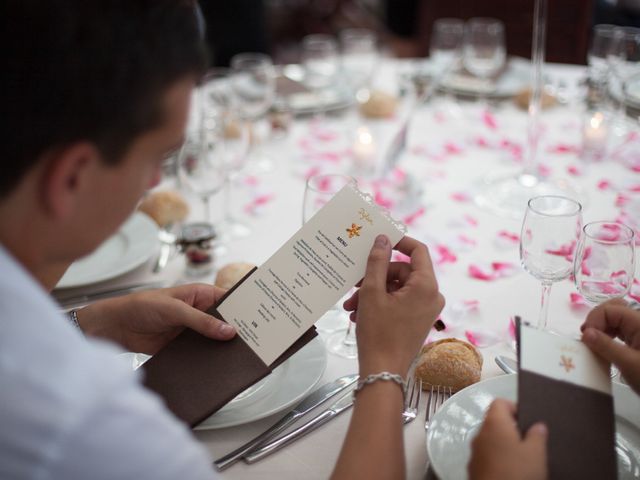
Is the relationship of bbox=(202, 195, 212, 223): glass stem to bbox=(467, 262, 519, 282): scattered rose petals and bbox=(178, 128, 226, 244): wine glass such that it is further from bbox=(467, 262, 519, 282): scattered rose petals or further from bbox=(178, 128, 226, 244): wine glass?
bbox=(467, 262, 519, 282): scattered rose petals

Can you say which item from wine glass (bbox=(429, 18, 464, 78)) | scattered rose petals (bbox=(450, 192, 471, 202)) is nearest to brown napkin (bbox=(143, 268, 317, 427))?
scattered rose petals (bbox=(450, 192, 471, 202))

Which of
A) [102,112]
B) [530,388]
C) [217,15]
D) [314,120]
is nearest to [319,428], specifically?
[530,388]

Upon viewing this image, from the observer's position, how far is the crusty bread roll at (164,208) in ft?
5.47

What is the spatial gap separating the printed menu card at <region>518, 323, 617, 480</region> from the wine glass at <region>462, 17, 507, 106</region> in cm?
144

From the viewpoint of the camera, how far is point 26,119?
2.24ft

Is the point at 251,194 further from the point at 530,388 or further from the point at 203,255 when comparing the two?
the point at 530,388

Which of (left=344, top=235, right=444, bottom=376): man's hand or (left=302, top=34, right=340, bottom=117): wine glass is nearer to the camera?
(left=344, top=235, right=444, bottom=376): man's hand

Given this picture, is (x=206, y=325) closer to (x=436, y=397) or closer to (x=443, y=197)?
(x=436, y=397)

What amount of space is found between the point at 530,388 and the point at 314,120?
5.14 feet

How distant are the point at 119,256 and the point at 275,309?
62 centimetres

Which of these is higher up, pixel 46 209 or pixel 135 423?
pixel 46 209

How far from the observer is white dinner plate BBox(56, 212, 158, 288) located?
143cm

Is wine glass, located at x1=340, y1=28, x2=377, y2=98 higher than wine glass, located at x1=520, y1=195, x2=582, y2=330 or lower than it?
lower

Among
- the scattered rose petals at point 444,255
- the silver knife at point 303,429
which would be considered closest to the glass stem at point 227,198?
the scattered rose petals at point 444,255
